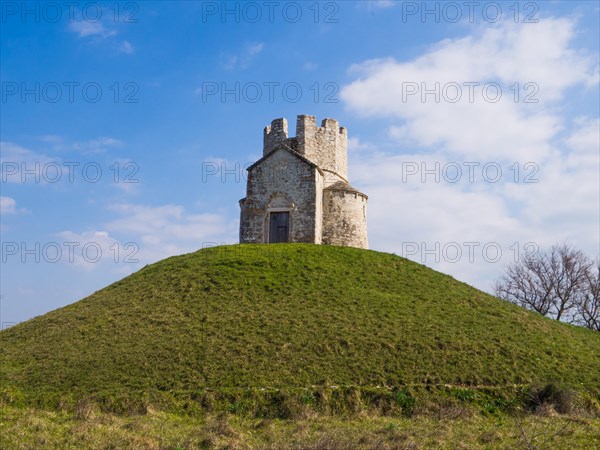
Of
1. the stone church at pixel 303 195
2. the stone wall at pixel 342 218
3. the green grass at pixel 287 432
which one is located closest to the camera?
the green grass at pixel 287 432

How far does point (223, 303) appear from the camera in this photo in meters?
26.8

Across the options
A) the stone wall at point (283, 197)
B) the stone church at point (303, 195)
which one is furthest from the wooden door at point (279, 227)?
the stone wall at point (283, 197)

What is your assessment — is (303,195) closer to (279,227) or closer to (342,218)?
(279,227)

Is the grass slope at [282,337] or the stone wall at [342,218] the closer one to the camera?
the grass slope at [282,337]

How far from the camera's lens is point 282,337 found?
2295cm

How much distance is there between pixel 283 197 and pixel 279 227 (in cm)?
211

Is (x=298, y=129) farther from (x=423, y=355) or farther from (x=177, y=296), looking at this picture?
(x=423, y=355)

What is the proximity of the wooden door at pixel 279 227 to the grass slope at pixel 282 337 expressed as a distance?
4.93 m

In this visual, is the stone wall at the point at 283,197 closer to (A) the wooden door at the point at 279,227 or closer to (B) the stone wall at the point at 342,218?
(A) the wooden door at the point at 279,227

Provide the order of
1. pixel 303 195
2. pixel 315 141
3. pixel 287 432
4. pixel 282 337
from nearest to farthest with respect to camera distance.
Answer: pixel 287 432 < pixel 282 337 < pixel 303 195 < pixel 315 141

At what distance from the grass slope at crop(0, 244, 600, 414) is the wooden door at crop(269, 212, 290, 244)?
4929 mm

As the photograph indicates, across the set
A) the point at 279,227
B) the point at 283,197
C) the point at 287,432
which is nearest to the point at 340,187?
the point at 283,197

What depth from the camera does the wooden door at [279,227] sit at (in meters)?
37.5

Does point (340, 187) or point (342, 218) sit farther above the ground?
point (340, 187)
